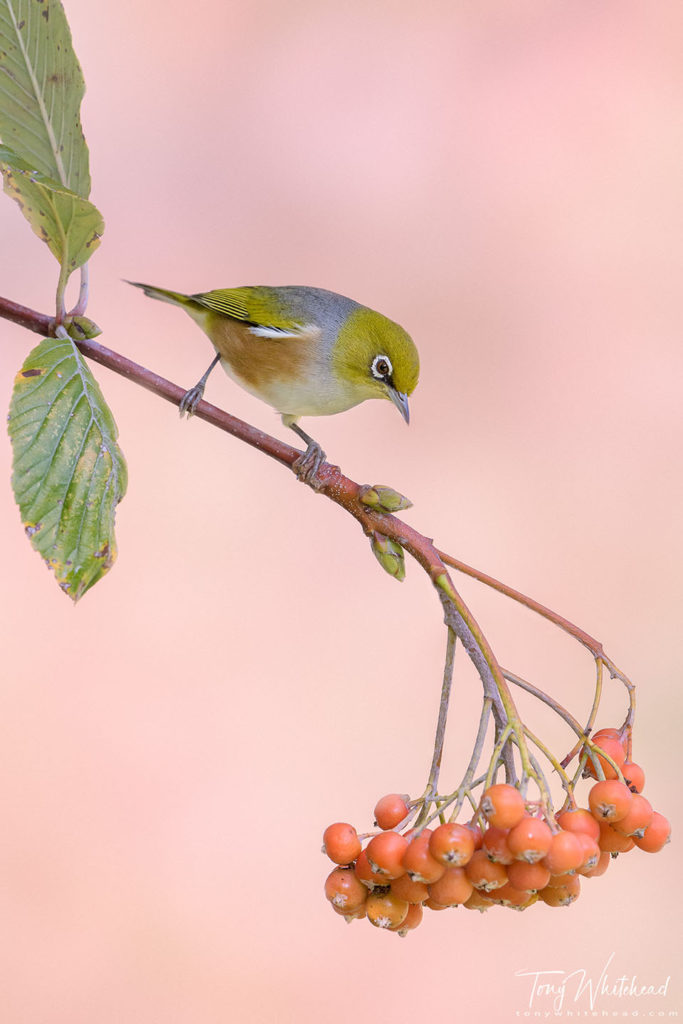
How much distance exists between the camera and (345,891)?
1.15 meters

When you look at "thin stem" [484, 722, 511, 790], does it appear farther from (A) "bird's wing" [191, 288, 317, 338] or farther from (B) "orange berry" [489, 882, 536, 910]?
(A) "bird's wing" [191, 288, 317, 338]

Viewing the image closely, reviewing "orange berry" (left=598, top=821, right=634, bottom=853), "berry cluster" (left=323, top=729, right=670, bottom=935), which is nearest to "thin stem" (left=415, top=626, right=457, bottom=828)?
"berry cluster" (left=323, top=729, right=670, bottom=935)

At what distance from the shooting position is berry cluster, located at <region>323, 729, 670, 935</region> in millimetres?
1042

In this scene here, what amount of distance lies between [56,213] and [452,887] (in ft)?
3.26

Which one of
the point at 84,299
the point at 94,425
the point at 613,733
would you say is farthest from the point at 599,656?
the point at 84,299

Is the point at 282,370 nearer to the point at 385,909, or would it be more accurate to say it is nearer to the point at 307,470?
the point at 307,470

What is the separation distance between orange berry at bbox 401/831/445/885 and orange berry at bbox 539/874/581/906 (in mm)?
151

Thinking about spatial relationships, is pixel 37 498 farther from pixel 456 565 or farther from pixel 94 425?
pixel 456 565

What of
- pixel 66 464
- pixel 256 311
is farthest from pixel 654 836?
pixel 256 311

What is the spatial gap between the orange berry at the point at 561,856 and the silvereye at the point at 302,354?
1433 mm

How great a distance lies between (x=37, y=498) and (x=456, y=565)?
1.73 ft

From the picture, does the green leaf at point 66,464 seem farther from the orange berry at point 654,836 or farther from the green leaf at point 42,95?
the orange berry at point 654,836

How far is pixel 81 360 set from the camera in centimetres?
123

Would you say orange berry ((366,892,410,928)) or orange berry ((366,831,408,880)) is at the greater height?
orange berry ((366,831,408,880))
